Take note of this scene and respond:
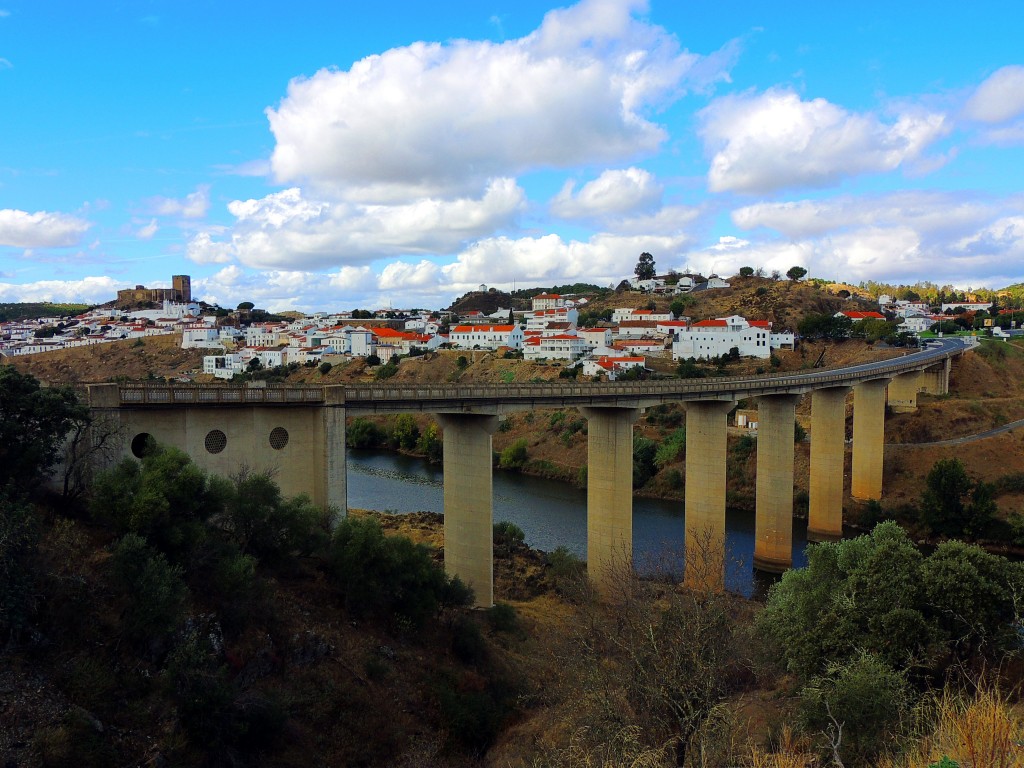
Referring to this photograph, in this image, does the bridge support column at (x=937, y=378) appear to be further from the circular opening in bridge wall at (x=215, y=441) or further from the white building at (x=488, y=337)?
the circular opening in bridge wall at (x=215, y=441)

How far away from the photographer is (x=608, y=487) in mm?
31109

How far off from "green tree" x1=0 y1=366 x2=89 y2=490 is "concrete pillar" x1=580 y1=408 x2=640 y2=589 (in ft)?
67.7

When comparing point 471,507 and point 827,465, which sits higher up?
point 471,507

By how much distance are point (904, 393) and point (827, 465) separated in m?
20.3

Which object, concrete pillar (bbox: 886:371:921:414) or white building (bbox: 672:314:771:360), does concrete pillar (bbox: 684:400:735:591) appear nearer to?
concrete pillar (bbox: 886:371:921:414)

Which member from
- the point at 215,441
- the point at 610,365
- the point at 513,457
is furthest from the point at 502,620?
the point at 610,365

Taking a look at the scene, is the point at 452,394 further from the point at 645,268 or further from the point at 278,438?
the point at 645,268

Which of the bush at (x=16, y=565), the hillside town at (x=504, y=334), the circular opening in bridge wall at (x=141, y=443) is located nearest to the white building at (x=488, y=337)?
the hillside town at (x=504, y=334)

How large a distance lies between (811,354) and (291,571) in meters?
77.4

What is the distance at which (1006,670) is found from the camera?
14938mm

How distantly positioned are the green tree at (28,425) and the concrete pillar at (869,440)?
48380 millimetres

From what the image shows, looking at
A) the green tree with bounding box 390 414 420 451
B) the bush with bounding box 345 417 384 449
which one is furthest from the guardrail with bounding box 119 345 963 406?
the bush with bounding box 345 417 384 449

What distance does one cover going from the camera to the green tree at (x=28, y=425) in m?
16.2

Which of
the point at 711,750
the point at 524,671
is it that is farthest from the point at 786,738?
the point at 524,671
